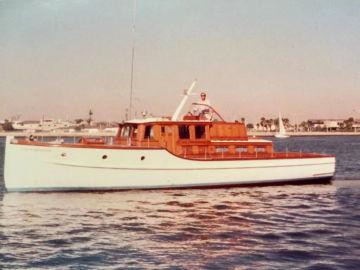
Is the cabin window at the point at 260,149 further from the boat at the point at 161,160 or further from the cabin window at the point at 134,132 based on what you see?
the cabin window at the point at 134,132

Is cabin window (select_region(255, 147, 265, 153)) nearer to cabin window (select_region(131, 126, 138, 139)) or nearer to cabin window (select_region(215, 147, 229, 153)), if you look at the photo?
cabin window (select_region(215, 147, 229, 153))

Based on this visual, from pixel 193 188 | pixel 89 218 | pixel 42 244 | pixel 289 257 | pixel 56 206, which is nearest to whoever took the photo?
pixel 289 257

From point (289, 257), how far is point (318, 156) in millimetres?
17288

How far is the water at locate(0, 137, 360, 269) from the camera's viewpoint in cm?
1174

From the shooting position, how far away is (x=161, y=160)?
23641 mm

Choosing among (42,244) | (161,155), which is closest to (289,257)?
(42,244)

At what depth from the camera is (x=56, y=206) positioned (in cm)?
1930

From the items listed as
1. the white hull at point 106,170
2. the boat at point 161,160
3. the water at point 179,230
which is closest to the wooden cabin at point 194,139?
the boat at point 161,160

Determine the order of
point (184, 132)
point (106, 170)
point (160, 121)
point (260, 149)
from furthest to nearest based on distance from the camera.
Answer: point (260, 149) < point (184, 132) < point (160, 121) < point (106, 170)

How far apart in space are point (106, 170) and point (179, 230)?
858 centimetres

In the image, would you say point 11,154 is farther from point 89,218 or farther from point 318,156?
point 318,156

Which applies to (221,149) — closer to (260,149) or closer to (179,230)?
(260,149)

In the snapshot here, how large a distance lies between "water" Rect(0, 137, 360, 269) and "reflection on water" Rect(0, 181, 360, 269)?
0.03 metres

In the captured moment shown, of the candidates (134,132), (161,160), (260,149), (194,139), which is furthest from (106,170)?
(260,149)
